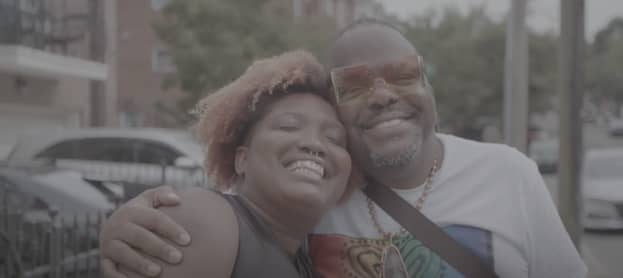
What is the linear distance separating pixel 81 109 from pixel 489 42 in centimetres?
1944

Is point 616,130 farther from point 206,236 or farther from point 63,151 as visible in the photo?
point 206,236

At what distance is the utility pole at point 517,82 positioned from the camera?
27.0ft

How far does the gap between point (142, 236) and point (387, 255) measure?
70 cm

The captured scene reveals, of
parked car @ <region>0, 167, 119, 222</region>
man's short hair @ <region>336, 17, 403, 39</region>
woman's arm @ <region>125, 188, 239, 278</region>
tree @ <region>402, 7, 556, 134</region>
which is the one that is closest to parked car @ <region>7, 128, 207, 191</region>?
parked car @ <region>0, 167, 119, 222</region>

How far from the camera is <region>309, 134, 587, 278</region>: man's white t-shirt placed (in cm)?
192

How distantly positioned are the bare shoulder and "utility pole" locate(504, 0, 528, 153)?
6.98 m

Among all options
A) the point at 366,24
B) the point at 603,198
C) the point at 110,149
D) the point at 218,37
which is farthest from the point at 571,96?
the point at 218,37

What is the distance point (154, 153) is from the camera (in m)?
8.61

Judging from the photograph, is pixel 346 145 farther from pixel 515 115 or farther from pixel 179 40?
pixel 179 40

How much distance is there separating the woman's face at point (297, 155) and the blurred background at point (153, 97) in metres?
0.64

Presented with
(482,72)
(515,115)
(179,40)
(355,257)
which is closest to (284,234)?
(355,257)

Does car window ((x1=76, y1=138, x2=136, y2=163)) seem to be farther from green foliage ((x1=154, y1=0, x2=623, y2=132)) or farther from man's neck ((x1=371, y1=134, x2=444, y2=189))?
A: man's neck ((x1=371, y1=134, x2=444, y2=189))

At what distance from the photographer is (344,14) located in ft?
129

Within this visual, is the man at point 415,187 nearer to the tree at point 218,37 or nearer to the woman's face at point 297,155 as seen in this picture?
the woman's face at point 297,155
